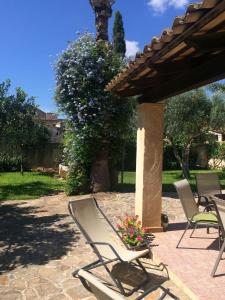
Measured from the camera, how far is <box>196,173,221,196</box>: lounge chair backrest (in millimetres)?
8625

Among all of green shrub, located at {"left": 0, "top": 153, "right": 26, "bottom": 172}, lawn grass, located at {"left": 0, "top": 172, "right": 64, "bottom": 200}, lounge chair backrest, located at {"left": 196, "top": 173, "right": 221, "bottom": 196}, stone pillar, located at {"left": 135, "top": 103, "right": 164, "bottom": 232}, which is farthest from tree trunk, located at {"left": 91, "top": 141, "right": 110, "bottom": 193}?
green shrub, located at {"left": 0, "top": 153, "right": 26, "bottom": 172}

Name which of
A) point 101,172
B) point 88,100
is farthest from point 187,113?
point 88,100

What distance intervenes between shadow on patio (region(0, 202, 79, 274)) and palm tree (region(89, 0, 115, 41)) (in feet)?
23.2

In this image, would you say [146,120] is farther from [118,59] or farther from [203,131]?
[203,131]

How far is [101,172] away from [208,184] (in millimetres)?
5595

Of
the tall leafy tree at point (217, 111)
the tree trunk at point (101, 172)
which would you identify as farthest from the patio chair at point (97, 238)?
the tall leafy tree at point (217, 111)

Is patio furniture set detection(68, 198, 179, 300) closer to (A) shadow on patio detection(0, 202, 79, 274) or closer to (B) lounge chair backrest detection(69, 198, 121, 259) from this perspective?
(B) lounge chair backrest detection(69, 198, 121, 259)

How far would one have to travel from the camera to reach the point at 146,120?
751 cm

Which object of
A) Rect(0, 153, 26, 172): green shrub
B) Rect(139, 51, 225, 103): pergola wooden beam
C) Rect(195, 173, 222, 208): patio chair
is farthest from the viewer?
Rect(0, 153, 26, 172): green shrub

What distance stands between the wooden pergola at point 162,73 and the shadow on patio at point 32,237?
170 cm

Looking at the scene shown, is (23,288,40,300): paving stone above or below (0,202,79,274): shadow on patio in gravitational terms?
below

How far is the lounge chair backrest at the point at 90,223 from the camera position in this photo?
4.98m

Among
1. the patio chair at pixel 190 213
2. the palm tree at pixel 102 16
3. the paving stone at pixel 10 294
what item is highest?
the palm tree at pixel 102 16

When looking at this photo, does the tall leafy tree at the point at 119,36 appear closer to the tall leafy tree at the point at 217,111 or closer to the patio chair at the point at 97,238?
the tall leafy tree at the point at 217,111
